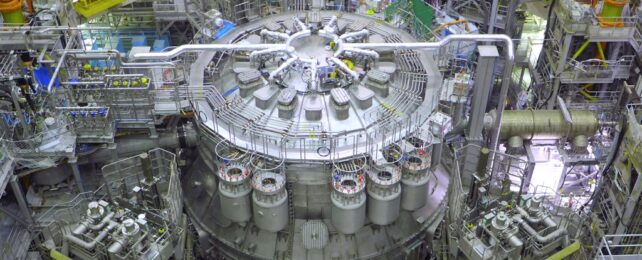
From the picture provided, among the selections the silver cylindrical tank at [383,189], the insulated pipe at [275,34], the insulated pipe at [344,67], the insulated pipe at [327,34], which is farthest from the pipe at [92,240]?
the insulated pipe at [327,34]

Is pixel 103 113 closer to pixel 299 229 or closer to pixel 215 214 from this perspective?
pixel 215 214

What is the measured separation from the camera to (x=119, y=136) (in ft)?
72.6

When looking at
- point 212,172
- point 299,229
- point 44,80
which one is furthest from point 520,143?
point 44,80

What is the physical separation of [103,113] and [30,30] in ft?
12.4

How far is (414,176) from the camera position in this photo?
2009 cm

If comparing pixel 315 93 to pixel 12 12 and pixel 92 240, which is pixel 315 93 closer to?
pixel 92 240

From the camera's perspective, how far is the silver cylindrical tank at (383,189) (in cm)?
1950

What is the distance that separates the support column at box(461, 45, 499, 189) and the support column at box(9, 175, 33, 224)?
531 inches

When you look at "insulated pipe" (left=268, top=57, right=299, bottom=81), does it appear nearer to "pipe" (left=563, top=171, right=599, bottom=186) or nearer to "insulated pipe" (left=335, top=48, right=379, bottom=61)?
"insulated pipe" (left=335, top=48, right=379, bottom=61)

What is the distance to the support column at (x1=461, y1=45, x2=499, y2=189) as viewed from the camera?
20.0 m

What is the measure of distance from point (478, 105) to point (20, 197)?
14.1 meters

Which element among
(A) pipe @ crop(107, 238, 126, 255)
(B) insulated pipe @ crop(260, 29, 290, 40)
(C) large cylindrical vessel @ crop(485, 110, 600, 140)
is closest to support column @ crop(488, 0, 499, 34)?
(C) large cylindrical vessel @ crop(485, 110, 600, 140)

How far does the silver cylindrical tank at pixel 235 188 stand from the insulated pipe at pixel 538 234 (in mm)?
7524

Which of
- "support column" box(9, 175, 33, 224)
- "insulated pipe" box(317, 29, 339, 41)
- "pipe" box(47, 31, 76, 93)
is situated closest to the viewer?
"support column" box(9, 175, 33, 224)
